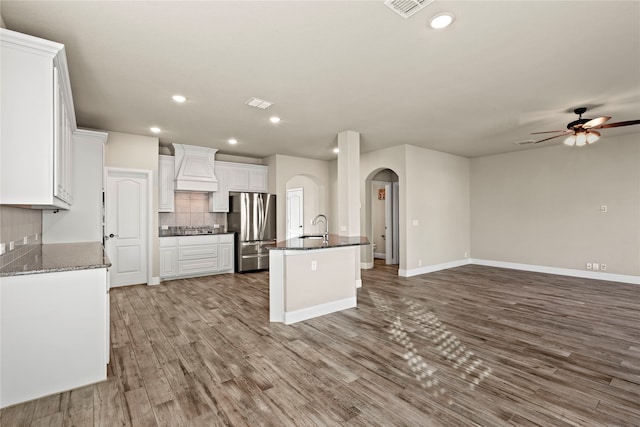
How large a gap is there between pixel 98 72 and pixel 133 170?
2.70 metres

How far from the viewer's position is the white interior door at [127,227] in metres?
5.38

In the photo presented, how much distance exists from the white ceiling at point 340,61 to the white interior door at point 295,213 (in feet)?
12.8

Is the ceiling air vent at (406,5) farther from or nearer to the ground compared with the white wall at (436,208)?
farther from the ground

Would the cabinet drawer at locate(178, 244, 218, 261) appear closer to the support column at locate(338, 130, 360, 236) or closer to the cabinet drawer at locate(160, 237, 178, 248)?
the cabinet drawer at locate(160, 237, 178, 248)

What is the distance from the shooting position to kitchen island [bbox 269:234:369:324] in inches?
146

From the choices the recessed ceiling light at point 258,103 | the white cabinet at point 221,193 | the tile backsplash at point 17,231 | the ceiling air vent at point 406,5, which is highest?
the recessed ceiling light at point 258,103

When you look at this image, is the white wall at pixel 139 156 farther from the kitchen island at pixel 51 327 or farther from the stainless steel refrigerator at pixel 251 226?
the kitchen island at pixel 51 327

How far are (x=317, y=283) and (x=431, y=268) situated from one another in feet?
12.7

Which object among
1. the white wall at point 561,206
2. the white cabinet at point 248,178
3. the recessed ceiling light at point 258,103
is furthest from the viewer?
the white cabinet at point 248,178

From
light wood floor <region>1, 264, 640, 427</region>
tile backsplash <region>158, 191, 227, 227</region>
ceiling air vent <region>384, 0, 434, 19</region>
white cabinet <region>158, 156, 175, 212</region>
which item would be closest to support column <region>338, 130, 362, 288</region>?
light wood floor <region>1, 264, 640, 427</region>

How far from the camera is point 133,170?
5.46m

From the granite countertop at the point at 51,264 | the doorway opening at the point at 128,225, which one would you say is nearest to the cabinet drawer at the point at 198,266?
the doorway opening at the point at 128,225

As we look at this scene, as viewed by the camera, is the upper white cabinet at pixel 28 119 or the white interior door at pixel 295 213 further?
the white interior door at pixel 295 213

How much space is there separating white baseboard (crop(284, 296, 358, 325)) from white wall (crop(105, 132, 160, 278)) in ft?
11.1
